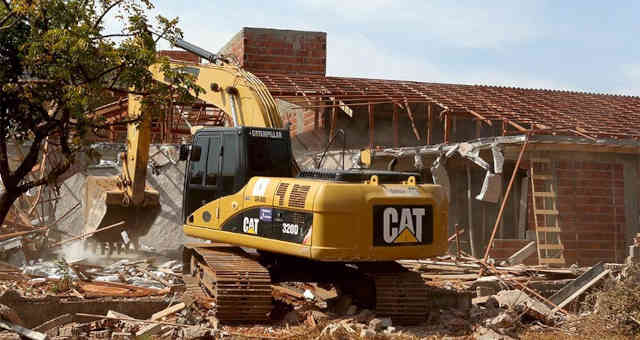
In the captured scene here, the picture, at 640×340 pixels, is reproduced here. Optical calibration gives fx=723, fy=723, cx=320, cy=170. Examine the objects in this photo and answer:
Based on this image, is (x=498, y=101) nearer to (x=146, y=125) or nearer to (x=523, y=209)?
(x=523, y=209)

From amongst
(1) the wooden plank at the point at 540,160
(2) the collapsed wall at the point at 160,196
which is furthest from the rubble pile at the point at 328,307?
(2) the collapsed wall at the point at 160,196

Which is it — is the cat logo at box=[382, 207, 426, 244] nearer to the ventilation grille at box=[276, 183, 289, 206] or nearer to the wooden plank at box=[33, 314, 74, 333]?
the ventilation grille at box=[276, 183, 289, 206]

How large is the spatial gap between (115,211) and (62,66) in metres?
7.91

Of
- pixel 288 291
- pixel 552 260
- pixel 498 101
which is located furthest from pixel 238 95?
pixel 498 101

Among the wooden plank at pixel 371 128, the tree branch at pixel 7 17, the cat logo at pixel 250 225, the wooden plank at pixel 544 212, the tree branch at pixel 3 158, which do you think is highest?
the tree branch at pixel 7 17

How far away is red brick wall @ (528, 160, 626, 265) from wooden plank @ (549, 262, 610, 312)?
13.4ft

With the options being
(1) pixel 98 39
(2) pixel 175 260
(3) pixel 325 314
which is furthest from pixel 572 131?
(1) pixel 98 39

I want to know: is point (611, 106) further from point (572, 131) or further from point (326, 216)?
point (326, 216)

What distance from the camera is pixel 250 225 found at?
959cm

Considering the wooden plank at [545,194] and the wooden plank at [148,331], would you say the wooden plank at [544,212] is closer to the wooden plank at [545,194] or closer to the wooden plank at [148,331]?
the wooden plank at [545,194]

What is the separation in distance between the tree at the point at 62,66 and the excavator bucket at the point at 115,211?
21.1ft

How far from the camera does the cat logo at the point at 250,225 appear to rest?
949 cm

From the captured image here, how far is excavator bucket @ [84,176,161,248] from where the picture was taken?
14.9 meters

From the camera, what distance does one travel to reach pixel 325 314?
962 cm
